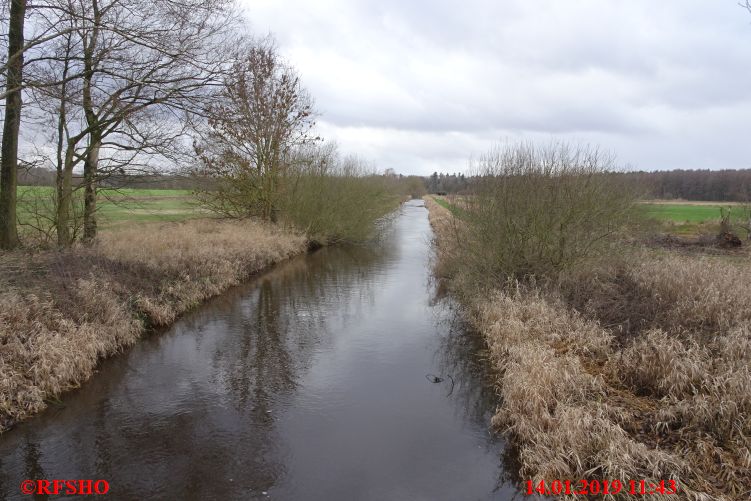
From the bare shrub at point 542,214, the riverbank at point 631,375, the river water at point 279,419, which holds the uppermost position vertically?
the bare shrub at point 542,214

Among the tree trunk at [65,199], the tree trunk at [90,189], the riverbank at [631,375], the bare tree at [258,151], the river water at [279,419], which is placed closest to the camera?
the riverbank at [631,375]

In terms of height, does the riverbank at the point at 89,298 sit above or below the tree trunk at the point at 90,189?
below

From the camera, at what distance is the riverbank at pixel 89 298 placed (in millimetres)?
6922

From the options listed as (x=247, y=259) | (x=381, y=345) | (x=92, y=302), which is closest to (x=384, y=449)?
(x=381, y=345)

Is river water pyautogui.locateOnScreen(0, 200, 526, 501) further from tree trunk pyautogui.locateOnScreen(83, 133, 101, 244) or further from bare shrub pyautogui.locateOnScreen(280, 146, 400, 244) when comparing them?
bare shrub pyautogui.locateOnScreen(280, 146, 400, 244)

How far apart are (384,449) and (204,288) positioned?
29.7 ft

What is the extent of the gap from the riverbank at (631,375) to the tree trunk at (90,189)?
437 inches

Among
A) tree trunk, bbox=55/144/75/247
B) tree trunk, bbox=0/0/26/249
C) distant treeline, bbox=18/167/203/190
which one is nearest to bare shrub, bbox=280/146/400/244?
distant treeline, bbox=18/167/203/190

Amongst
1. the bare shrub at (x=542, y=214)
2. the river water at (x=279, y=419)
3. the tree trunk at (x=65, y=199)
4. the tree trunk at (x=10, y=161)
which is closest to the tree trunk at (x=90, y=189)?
the tree trunk at (x=65, y=199)

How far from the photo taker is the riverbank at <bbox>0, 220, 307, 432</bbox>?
6922mm

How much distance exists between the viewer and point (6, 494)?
16.3ft

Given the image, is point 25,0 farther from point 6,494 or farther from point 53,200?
point 6,494

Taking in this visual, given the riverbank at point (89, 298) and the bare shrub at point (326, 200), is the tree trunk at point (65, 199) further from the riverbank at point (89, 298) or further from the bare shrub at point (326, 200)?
the bare shrub at point (326, 200)

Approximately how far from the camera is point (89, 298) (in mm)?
9062
